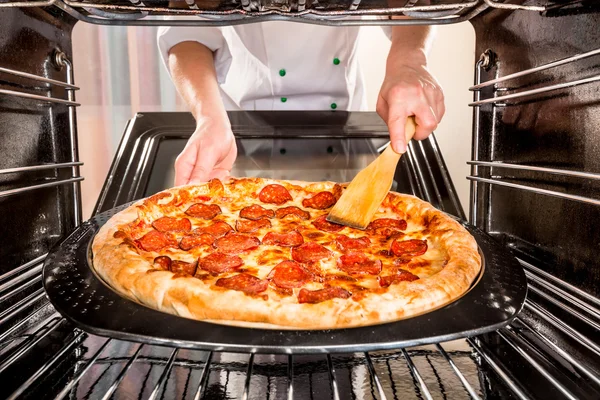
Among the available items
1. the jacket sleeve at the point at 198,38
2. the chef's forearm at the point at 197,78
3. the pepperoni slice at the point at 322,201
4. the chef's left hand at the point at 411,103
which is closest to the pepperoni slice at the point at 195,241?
the pepperoni slice at the point at 322,201

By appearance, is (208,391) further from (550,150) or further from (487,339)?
(550,150)

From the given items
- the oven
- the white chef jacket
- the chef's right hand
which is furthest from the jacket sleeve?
the oven

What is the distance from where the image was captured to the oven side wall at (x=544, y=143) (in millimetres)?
971

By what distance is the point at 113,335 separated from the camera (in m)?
0.69

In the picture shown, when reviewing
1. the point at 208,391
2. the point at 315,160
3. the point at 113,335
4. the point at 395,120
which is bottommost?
the point at 208,391

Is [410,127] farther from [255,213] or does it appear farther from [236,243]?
[236,243]

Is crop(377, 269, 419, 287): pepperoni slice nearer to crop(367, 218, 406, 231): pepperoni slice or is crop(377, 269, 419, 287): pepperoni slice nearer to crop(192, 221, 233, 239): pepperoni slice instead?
crop(367, 218, 406, 231): pepperoni slice

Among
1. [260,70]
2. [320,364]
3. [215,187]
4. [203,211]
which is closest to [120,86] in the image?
[260,70]

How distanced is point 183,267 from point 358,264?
34 centimetres

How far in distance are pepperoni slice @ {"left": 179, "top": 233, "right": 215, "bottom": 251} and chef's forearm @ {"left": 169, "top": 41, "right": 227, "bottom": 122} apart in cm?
62

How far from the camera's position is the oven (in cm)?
81

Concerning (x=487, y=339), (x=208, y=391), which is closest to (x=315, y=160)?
(x=487, y=339)

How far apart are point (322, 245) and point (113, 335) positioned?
57 centimetres

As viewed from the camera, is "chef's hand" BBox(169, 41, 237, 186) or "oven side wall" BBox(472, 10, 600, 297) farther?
"chef's hand" BBox(169, 41, 237, 186)
